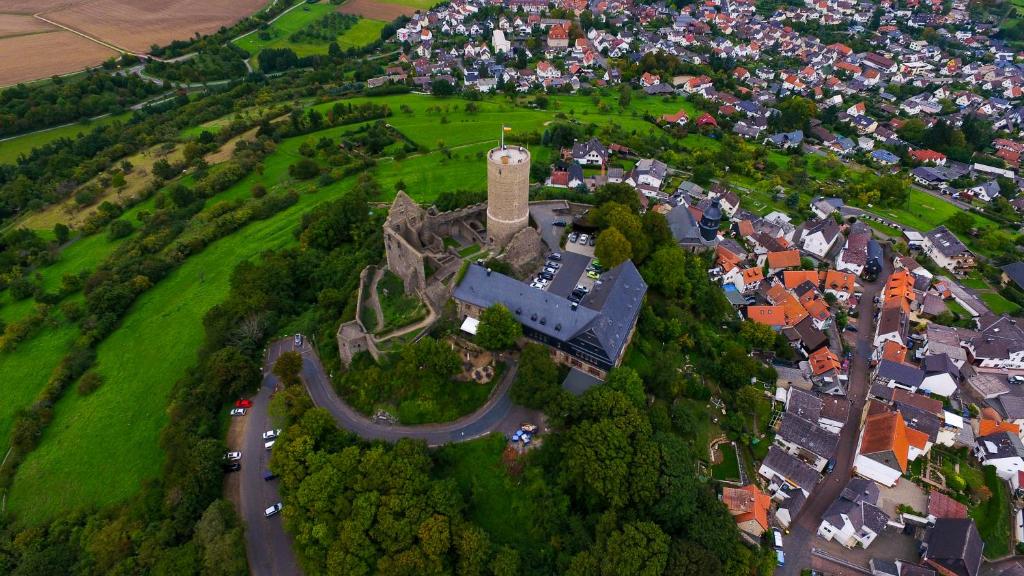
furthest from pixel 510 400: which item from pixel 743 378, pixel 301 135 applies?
pixel 301 135

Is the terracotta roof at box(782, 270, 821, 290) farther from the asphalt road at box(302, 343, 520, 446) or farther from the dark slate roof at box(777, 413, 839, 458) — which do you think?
the asphalt road at box(302, 343, 520, 446)

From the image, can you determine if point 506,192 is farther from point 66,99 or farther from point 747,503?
point 66,99

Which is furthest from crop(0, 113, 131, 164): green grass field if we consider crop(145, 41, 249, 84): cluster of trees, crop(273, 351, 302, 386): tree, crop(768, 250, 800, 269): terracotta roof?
crop(768, 250, 800, 269): terracotta roof

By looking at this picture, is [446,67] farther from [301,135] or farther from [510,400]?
[510,400]

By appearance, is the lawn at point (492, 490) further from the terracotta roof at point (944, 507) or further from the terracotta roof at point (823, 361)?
the terracotta roof at point (823, 361)

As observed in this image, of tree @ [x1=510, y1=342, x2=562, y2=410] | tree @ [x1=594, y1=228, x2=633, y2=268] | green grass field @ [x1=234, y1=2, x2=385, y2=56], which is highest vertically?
green grass field @ [x1=234, y1=2, x2=385, y2=56]

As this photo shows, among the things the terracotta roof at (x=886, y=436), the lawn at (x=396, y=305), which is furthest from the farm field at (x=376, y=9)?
the terracotta roof at (x=886, y=436)
